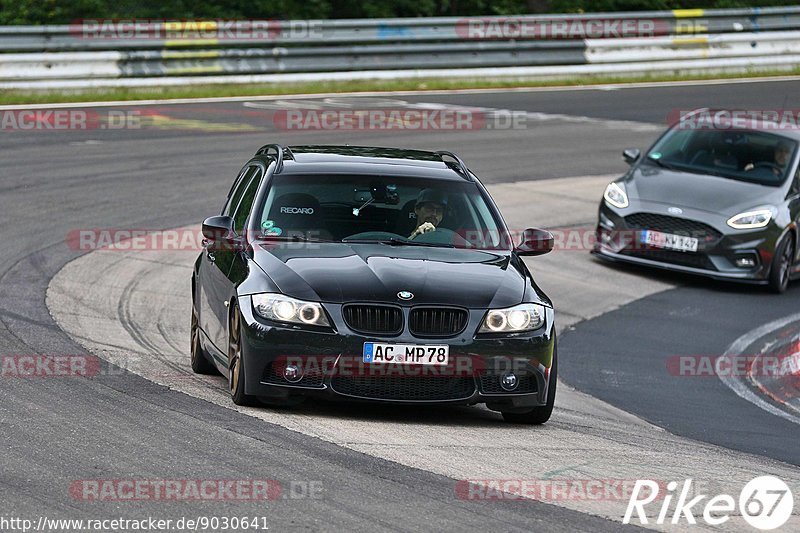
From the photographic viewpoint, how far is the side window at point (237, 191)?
10391mm

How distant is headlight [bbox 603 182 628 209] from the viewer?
16.3 meters

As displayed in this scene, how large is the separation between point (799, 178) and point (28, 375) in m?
10.5

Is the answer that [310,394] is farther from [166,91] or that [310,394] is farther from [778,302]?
[166,91]

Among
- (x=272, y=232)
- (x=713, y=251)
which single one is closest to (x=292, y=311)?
(x=272, y=232)

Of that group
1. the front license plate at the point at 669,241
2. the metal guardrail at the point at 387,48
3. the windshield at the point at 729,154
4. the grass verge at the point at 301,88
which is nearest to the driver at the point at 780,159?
the windshield at the point at 729,154

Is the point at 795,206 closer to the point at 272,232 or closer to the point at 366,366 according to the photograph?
the point at 272,232

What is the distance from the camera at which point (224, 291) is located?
360 inches

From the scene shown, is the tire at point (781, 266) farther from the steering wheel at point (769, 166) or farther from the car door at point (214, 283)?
the car door at point (214, 283)

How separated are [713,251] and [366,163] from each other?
6.90 meters

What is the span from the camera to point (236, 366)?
864 centimetres

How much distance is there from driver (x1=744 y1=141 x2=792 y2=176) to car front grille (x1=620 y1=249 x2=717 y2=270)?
1.72 m

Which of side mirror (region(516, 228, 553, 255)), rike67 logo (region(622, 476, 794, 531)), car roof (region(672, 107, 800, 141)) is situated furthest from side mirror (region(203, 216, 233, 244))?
car roof (region(672, 107, 800, 141))

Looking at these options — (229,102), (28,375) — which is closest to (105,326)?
(28,375)

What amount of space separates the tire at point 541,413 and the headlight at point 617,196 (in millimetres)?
7659
